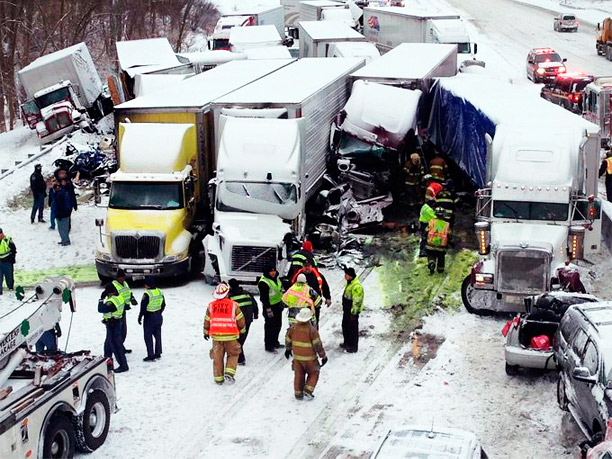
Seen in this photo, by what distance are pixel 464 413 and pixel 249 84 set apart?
1359 cm

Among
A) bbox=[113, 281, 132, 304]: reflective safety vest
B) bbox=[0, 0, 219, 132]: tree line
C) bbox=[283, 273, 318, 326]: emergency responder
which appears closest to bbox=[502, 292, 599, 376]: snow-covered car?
bbox=[283, 273, 318, 326]: emergency responder

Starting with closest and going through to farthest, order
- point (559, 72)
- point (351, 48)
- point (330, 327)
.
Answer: point (330, 327) < point (351, 48) < point (559, 72)

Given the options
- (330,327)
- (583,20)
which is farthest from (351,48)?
(583,20)

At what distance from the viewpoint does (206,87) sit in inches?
971

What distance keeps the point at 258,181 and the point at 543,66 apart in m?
28.5

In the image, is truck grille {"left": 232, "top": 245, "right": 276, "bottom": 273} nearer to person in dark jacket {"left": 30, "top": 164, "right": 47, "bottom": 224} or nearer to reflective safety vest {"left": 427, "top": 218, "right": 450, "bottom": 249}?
reflective safety vest {"left": 427, "top": 218, "right": 450, "bottom": 249}

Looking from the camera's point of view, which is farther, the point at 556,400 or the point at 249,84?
the point at 249,84

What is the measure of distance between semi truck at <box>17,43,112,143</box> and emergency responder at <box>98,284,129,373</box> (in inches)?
759

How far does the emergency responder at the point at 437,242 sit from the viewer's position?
19.4 metres

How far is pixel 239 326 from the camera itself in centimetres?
1459

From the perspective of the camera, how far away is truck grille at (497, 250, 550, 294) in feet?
54.4

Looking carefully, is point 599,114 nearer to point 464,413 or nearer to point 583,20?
point 464,413

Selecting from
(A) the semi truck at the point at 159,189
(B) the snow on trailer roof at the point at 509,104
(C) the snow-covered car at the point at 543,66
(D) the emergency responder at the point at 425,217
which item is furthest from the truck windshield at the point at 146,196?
(C) the snow-covered car at the point at 543,66

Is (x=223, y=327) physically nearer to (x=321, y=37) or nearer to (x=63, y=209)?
(x=63, y=209)
